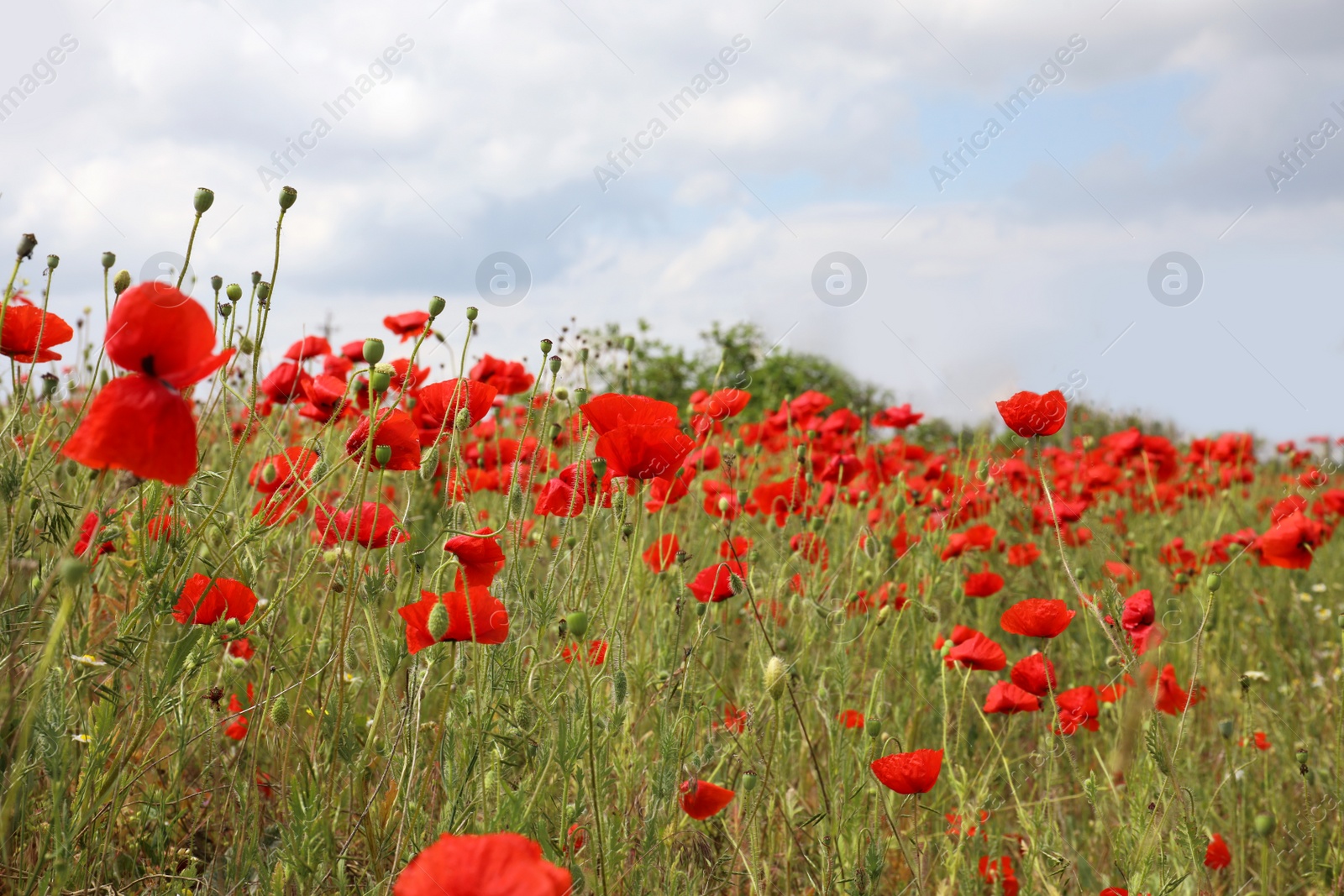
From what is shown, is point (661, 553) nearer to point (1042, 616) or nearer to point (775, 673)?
point (775, 673)

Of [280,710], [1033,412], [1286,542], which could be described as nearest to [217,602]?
[280,710]

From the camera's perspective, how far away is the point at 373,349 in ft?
4.31

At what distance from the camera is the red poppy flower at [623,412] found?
57.7 inches

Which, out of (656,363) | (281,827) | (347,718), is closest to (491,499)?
(347,718)

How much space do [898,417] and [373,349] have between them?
2538 millimetres

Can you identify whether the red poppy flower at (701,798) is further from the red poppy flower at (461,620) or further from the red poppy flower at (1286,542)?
→ the red poppy flower at (1286,542)

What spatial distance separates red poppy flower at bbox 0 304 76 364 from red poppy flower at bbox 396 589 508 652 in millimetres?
668

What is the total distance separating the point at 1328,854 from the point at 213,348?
2.48 meters

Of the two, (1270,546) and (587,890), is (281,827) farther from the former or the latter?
(1270,546)

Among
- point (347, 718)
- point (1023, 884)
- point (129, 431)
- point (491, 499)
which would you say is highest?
point (491, 499)

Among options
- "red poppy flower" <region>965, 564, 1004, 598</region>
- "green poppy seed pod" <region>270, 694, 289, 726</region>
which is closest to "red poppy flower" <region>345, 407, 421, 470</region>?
"green poppy seed pod" <region>270, 694, 289, 726</region>

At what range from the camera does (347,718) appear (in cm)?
161

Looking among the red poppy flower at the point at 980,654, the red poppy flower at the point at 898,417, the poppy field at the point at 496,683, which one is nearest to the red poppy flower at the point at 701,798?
the poppy field at the point at 496,683

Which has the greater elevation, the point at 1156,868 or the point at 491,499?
the point at 491,499
